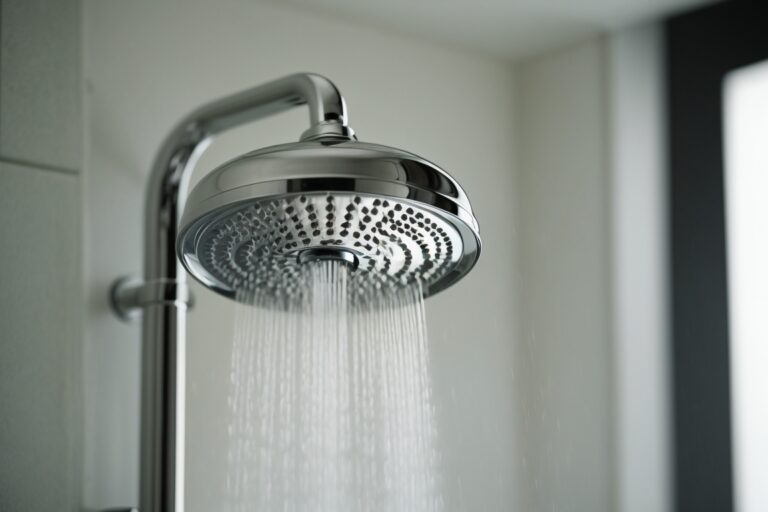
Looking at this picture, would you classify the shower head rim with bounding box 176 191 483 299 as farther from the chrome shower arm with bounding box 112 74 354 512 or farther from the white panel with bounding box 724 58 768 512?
the white panel with bounding box 724 58 768 512

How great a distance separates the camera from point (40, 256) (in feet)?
2.76

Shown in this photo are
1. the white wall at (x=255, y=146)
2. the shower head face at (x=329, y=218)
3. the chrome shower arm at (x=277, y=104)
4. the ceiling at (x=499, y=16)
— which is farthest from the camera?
the ceiling at (x=499, y=16)

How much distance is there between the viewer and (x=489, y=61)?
1479 mm

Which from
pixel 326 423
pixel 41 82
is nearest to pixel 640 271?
pixel 326 423

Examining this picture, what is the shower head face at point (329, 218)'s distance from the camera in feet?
1.65

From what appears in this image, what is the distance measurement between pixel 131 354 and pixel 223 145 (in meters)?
0.30

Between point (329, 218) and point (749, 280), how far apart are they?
949mm

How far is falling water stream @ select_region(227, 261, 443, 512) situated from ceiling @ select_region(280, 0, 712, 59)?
47 centimetres

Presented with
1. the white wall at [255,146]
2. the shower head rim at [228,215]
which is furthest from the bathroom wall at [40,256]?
the shower head rim at [228,215]

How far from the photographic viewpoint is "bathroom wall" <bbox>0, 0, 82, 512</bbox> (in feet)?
2.66

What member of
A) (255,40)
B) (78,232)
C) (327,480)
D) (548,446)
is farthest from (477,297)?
(78,232)

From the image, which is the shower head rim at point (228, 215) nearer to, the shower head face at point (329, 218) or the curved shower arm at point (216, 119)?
the shower head face at point (329, 218)

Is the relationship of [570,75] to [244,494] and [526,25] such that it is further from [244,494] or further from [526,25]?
[244,494]

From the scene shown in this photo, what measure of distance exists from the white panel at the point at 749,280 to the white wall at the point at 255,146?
0.34 meters
